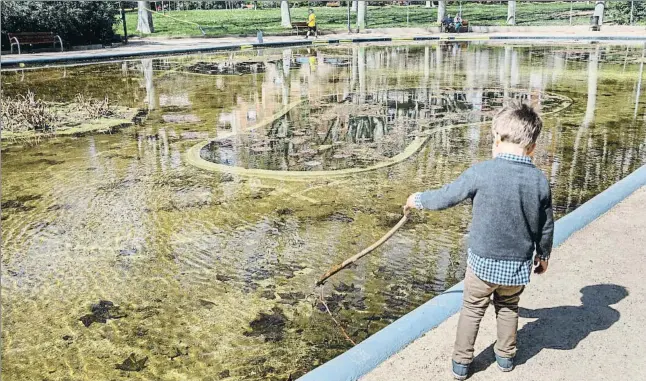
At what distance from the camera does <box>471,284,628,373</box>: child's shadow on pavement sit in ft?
10.7

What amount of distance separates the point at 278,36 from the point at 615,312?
95.5ft

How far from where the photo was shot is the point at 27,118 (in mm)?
9828

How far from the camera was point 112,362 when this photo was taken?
11.9ft

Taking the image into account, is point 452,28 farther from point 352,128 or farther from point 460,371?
point 460,371

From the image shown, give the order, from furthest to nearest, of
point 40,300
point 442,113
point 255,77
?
point 255,77
point 442,113
point 40,300

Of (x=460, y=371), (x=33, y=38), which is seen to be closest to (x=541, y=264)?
(x=460, y=371)

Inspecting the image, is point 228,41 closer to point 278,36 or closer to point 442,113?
point 278,36

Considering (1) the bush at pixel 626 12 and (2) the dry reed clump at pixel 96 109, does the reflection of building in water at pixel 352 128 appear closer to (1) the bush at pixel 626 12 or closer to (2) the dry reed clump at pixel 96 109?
(2) the dry reed clump at pixel 96 109

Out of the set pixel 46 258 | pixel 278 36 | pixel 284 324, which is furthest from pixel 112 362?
pixel 278 36

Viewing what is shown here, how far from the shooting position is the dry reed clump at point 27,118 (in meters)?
9.78

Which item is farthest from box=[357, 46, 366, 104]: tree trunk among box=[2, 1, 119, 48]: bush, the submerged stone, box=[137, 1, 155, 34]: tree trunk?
box=[137, 1, 155, 34]: tree trunk

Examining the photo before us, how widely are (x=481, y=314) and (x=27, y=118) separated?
352 inches

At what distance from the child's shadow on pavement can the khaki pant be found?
168 mm

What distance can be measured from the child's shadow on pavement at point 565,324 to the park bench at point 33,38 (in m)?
21.1
